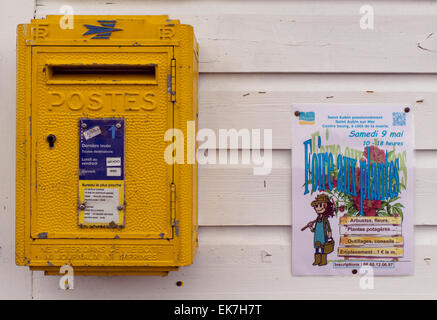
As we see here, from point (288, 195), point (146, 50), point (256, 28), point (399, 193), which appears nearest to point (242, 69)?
point (256, 28)

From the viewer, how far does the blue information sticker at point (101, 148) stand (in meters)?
1.42

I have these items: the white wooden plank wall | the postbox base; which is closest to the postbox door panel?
the postbox base

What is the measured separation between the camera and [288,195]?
5.74ft

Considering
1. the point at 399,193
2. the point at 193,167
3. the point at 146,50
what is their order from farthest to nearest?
A: the point at 399,193
the point at 193,167
the point at 146,50

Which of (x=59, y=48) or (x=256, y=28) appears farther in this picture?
(x=256, y=28)

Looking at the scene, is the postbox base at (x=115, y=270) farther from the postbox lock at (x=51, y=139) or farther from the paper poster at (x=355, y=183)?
the paper poster at (x=355, y=183)

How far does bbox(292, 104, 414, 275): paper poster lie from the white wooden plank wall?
0.16 ft

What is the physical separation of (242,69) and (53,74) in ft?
2.48

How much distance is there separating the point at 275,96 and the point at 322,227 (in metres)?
0.60

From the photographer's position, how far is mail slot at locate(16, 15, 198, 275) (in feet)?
4.66

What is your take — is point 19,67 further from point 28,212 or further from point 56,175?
point 28,212

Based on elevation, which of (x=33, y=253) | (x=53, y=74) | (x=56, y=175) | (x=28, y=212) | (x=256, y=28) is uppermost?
(x=256, y=28)

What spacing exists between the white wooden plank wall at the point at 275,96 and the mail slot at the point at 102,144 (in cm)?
31

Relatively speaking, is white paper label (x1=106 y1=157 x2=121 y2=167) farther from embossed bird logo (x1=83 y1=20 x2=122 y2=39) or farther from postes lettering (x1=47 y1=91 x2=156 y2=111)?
embossed bird logo (x1=83 y1=20 x2=122 y2=39)
